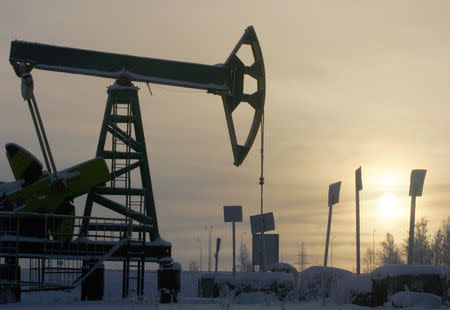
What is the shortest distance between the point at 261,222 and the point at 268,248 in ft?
2.52

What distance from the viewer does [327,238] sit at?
24047 millimetres

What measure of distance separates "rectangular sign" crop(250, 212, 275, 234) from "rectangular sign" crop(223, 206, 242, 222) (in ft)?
8.59

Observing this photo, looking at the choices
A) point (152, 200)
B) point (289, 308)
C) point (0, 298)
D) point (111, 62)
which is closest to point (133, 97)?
point (111, 62)

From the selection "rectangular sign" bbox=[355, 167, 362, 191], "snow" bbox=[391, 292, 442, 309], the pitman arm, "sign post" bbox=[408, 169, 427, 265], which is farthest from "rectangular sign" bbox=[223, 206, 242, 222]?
"snow" bbox=[391, 292, 442, 309]

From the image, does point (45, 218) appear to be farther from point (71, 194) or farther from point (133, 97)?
point (133, 97)

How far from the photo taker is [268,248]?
23.2 m

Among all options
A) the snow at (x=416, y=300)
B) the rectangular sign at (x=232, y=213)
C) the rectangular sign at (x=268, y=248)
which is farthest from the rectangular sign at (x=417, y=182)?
the rectangular sign at (x=232, y=213)

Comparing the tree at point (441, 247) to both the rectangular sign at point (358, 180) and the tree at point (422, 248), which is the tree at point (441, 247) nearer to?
the tree at point (422, 248)

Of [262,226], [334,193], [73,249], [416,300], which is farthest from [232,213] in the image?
[416,300]

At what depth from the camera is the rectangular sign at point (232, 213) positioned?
26.2 m

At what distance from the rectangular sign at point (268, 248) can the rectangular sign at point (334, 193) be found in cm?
189

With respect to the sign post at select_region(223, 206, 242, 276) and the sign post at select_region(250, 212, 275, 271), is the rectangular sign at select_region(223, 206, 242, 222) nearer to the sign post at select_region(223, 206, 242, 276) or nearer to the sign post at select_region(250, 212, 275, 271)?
the sign post at select_region(223, 206, 242, 276)

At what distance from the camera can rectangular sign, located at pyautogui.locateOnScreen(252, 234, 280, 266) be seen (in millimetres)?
23125

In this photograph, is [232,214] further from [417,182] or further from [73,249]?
[73,249]
